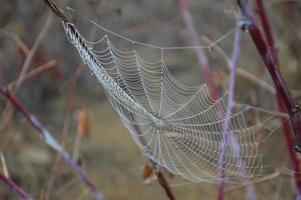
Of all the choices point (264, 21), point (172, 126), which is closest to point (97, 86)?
point (172, 126)

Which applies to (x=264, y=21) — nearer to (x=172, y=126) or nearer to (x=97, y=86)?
(x=172, y=126)

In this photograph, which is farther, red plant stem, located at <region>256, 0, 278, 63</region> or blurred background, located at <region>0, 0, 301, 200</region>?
blurred background, located at <region>0, 0, 301, 200</region>

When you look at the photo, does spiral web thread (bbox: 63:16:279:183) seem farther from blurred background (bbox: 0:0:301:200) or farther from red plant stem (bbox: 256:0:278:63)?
blurred background (bbox: 0:0:301:200)

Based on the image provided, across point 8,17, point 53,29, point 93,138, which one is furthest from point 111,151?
point 8,17

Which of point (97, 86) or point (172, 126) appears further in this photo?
point (97, 86)

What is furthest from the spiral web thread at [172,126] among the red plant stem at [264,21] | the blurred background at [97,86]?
the blurred background at [97,86]

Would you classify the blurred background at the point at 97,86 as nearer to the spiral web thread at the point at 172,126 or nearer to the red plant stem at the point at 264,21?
the spiral web thread at the point at 172,126

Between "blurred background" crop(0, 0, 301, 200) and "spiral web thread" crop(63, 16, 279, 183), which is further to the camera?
"blurred background" crop(0, 0, 301, 200)

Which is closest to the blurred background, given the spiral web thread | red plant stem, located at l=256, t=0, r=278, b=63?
the spiral web thread

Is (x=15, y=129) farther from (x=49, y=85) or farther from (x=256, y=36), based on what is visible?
(x=256, y=36)
